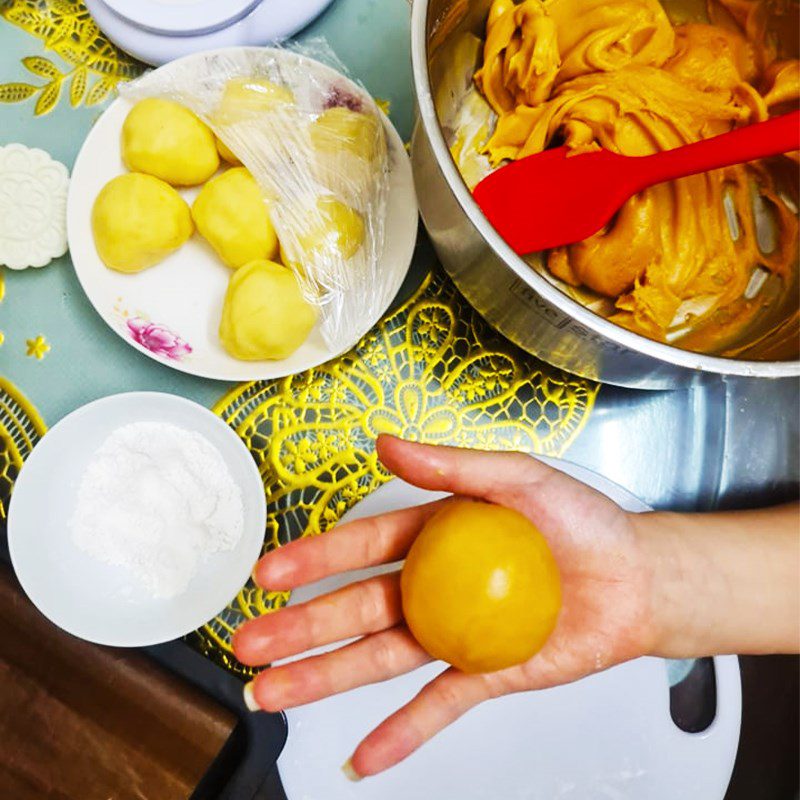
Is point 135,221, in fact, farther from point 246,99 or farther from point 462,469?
point 462,469

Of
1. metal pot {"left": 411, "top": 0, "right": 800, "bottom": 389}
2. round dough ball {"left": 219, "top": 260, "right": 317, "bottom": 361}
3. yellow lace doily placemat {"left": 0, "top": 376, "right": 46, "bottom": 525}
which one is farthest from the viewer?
yellow lace doily placemat {"left": 0, "top": 376, "right": 46, "bottom": 525}

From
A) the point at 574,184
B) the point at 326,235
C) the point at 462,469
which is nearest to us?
the point at 462,469

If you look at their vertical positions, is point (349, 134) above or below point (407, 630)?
above

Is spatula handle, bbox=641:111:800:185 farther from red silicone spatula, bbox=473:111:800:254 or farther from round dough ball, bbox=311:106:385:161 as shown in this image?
round dough ball, bbox=311:106:385:161

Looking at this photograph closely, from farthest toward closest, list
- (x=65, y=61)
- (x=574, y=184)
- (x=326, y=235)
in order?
(x=65, y=61) < (x=326, y=235) < (x=574, y=184)

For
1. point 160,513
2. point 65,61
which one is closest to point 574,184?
point 160,513

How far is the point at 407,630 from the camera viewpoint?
2.60ft

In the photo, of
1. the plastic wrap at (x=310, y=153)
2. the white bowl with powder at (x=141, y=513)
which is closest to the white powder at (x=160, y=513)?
the white bowl with powder at (x=141, y=513)

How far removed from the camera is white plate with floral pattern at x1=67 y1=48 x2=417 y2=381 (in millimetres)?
909

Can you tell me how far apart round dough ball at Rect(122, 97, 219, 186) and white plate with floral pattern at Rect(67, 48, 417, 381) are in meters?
0.05

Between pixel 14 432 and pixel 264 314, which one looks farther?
pixel 14 432

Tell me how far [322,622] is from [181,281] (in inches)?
19.1

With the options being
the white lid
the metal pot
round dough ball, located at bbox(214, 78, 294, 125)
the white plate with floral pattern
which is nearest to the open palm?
the metal pot

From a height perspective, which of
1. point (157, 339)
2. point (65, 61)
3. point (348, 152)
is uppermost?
point (65, 61)
